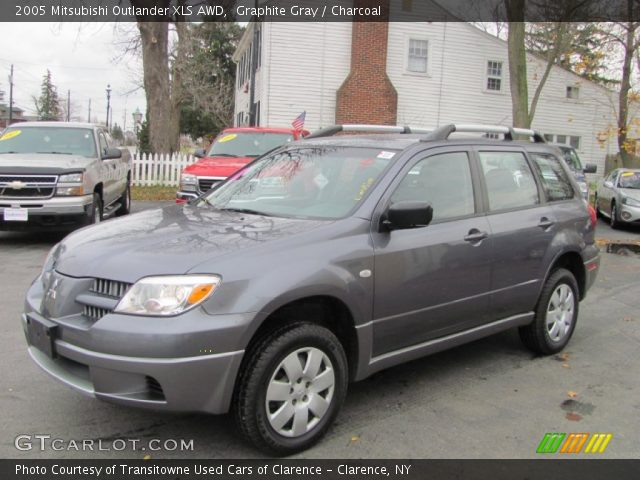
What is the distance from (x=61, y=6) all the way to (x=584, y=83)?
2070 centimetres

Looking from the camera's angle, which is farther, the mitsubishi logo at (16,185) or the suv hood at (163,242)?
the mitsubishi logo at (16,185)

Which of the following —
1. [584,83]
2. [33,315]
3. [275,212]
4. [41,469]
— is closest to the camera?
[41,469]

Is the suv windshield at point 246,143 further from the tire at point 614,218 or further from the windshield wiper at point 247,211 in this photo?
the tire at point 614,218

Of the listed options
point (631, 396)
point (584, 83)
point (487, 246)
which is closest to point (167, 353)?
point (487, 246)

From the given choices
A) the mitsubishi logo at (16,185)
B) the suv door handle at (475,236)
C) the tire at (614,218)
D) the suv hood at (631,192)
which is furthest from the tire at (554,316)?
the tire at (614,218)

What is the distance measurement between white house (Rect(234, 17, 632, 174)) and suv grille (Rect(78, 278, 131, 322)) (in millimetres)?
19527

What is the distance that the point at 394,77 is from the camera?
23109 millimetres

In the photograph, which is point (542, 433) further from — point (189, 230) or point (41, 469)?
point (41, 469)

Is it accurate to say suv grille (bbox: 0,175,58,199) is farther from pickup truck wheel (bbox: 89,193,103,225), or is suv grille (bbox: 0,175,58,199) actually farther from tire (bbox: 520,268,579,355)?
tire (bbox: 520,268,579,355)

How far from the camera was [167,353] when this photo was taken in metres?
2.88

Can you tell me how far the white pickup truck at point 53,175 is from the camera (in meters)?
8.68

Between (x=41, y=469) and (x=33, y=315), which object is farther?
(x=33, y=315)

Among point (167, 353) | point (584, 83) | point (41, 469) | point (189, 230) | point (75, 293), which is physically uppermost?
point (584, 83)

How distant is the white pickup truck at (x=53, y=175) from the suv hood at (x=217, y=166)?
1.39 meters
